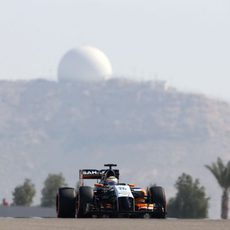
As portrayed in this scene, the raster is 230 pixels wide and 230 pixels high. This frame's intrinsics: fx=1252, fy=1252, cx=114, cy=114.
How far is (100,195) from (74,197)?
3.12 feet

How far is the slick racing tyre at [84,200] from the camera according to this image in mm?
42375

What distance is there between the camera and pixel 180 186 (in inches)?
4781

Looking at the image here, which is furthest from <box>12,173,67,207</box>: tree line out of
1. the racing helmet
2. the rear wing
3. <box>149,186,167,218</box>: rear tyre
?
<box>149,186,167,218</box>: rear tyre

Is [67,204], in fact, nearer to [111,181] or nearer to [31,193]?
[111,181]

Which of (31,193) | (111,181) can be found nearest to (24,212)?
(31,193)

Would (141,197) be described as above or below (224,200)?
below

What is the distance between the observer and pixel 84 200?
42375 millimetres

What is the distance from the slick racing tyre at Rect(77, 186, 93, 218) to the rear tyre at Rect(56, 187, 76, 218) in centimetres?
58

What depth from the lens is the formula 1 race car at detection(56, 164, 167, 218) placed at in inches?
1667
